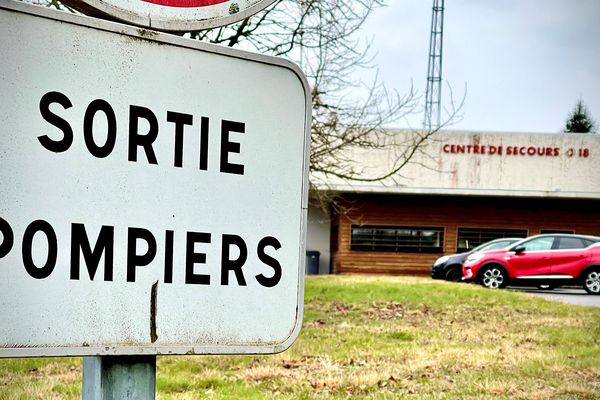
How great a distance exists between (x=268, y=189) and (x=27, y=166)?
47 cm

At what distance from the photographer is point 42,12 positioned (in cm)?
150

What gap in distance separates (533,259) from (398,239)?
11975 mm

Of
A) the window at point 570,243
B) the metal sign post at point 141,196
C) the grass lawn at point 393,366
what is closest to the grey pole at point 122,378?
the metal sign post at point 141,196

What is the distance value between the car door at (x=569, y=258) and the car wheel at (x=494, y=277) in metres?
1.28

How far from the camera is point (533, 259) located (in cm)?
2139

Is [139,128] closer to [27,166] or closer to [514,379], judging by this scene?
[27,166]

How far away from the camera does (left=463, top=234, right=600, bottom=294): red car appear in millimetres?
21062

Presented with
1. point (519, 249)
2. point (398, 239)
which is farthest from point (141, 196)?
point (398, 239)

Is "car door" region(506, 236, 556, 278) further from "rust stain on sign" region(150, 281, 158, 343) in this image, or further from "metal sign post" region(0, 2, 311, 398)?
"rust stain on sign" region(150, 281, 158, 343)

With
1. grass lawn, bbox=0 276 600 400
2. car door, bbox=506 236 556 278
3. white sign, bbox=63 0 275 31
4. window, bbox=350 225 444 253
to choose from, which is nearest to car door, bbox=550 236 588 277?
car door, bbox=506 236 556 278

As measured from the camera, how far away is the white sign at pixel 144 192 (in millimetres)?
1477

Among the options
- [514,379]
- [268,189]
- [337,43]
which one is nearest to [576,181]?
[337,43]

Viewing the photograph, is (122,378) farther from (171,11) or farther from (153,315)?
(171,11)

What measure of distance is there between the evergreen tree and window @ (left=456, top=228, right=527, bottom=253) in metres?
37.3
